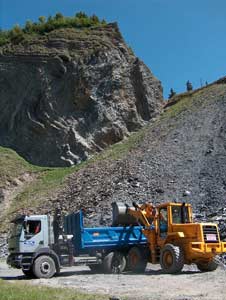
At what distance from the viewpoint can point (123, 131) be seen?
41.9 m

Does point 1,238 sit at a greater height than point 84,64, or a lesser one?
lesser

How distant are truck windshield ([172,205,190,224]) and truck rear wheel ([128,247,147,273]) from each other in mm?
1851

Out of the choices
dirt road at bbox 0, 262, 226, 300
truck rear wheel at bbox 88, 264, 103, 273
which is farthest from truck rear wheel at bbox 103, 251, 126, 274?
dirt road at bbox 0, 262, 226, 300

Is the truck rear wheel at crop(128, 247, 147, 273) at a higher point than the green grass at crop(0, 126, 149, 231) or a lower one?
lower

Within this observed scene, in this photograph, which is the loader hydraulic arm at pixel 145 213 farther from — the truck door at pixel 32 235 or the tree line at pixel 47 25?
the tree line at pixel 47 25

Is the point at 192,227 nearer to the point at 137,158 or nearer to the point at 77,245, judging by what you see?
the point at 77,245

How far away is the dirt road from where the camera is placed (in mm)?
11719

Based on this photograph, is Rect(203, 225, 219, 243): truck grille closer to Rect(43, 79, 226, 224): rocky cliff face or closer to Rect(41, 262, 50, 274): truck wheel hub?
Rect(41, 262, 50, 274): truck wheel hub

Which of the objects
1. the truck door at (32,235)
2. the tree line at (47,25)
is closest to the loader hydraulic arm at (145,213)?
the truck door at (32,235)

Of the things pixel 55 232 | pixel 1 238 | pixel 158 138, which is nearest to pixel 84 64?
pixel 158 138

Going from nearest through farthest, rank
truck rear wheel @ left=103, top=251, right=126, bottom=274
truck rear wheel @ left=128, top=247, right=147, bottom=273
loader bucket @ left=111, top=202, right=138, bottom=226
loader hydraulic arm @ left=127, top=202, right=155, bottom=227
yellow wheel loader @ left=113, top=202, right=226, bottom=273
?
yellow wheel loader @ left=113, top=202, right=226, bottom=273 → truck rear wheel @ left=103, top=251, right=126, bottom=274 → truck rear wheel @ left=128, top=247, right=147, bottom=273 → loader hydraulic arm @ left=127, top=202, right=155, bottom=227 → loader bucket @ left=111, top=202, right=138, bottom=226

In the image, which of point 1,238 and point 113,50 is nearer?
point 1,238

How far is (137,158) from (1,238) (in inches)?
382

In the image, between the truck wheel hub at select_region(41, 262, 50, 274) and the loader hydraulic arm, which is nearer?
the truck wheel hub at select_region(41, 262, 50, 274)
